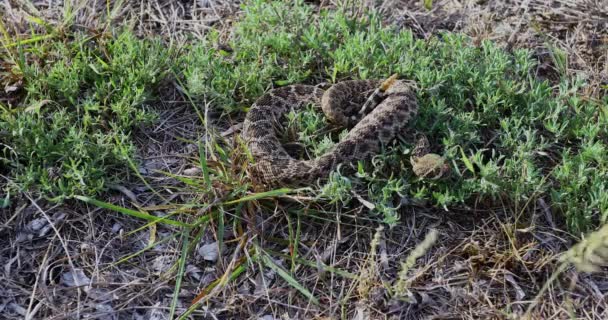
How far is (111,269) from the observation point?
443 centimetres

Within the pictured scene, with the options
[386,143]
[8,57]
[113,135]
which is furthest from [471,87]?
[8,57]

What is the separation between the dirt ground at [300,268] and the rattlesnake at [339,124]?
1.14 feet

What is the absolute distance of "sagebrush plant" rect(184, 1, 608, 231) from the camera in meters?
4.67

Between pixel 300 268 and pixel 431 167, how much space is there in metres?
1.11

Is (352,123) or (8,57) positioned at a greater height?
(8,57)

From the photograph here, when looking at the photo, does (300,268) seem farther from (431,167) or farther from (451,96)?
(451,96)

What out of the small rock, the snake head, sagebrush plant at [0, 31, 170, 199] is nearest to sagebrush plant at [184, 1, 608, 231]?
the snake head

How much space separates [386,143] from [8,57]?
309 cm

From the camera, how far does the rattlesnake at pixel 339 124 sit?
4789mm

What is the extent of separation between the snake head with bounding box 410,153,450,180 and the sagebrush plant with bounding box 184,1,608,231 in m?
0.10

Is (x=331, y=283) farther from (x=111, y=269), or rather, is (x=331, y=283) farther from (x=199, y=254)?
(x=111, y=269)

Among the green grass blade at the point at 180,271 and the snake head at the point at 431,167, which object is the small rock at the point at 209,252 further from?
the snake head at the point at 431,167

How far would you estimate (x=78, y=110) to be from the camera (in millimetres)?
5184

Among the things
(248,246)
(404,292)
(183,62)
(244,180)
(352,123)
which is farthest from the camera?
(183,62)
